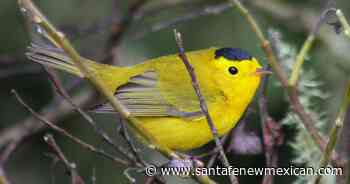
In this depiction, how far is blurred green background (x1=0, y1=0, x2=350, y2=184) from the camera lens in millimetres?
4074

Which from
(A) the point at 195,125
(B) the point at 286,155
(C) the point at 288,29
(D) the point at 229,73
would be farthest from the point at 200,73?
(C) the point at 288,29

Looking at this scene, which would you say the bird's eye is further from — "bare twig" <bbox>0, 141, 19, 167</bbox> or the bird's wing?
"bare twig" <bbox>0, 141, 19, 167</bbox>

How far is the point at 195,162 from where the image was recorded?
2162mm

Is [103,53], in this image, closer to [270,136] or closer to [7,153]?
[7,153]

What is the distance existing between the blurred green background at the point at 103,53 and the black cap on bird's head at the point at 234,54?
795 mm

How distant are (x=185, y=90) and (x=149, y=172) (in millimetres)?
1055

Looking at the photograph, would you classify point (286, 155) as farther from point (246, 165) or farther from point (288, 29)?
point (288, 29)

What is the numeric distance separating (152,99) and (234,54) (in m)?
0.45

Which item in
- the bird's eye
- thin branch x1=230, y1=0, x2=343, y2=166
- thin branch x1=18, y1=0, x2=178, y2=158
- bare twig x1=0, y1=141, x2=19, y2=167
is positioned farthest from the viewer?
the bird's eye

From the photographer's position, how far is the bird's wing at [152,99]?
10.2 ft

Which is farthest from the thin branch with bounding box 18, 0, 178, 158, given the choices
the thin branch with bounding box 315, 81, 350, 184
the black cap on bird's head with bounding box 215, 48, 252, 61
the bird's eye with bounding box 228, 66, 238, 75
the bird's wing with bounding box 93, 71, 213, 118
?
the bird's eye with bounding box 228, 66, 238, 75

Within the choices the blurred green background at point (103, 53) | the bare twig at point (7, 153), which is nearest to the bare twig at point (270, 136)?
the bare twig at point (7, 153)

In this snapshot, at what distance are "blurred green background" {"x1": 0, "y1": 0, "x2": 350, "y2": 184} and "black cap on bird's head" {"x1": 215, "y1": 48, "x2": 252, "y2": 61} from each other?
2.61 feet

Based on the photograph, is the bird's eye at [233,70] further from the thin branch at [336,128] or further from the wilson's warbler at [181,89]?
the thin branch at [336,128]
